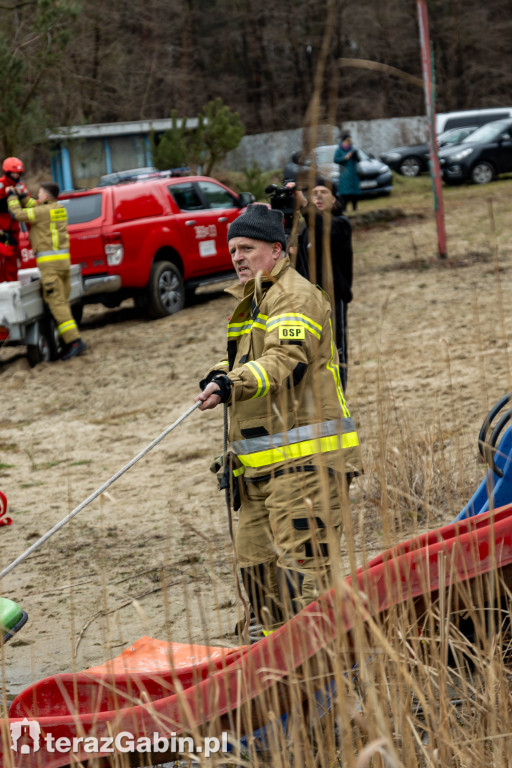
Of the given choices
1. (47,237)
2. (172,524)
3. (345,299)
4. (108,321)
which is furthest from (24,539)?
(108,321)

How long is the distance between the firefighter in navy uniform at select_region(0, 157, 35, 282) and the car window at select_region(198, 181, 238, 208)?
288 cm

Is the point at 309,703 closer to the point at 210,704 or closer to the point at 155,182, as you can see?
the point at 210,704

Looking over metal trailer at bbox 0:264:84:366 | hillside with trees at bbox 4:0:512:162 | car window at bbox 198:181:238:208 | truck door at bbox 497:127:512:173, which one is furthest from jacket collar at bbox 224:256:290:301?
hillside with trees at bbox 4:0:512:162

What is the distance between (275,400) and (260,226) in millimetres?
575

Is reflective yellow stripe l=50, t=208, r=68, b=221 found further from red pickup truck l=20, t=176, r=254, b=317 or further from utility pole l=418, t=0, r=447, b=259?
utility pole l=418, t=0, r=447, b=259

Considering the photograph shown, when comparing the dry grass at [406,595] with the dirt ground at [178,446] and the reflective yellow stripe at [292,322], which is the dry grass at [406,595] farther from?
the reflective yellow stripe at [292,322]

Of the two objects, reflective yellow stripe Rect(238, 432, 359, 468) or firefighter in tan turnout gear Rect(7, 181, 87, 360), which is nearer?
reflective yellow stripe Rect(238, 432, 359, 468)

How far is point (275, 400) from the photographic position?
3295mm

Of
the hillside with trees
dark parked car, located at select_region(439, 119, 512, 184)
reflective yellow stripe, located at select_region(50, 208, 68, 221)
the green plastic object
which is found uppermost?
the hillside with trees

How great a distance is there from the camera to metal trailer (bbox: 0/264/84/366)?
923 centimetres

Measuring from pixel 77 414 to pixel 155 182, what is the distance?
4.20 m

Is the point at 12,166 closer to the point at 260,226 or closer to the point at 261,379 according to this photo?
the point at 260,226

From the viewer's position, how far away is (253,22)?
141 ft

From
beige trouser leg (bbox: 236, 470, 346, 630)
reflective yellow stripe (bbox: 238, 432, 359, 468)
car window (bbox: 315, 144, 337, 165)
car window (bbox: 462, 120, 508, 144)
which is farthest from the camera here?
car window (bbox: 462, 120, 508, 144)
